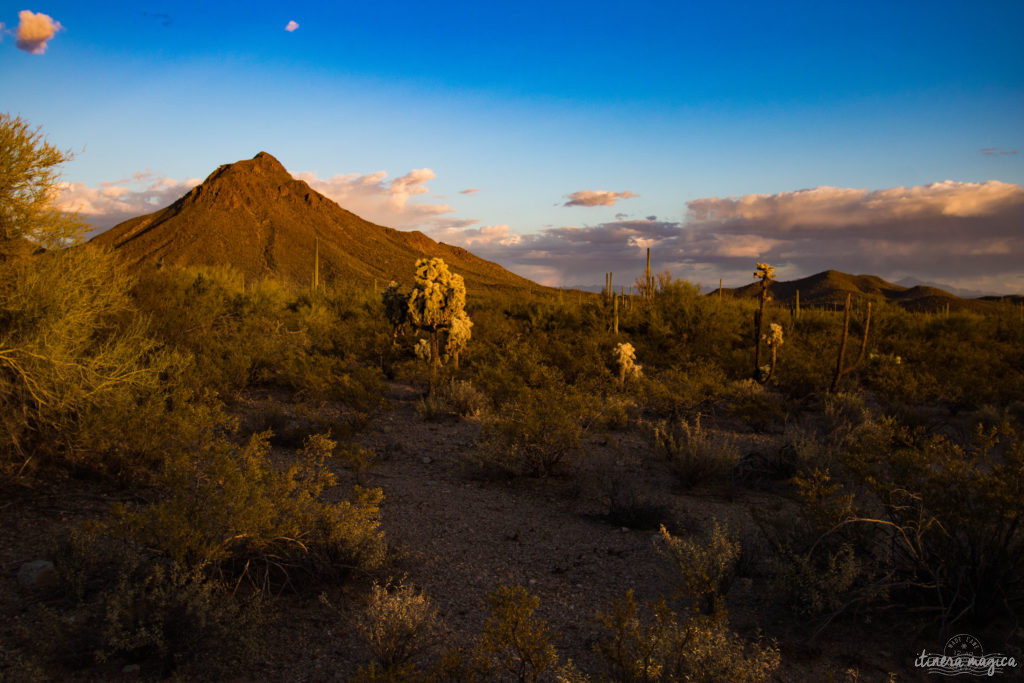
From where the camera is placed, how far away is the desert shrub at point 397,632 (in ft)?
10.5

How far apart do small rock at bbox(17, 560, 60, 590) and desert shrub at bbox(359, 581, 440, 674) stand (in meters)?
2.34

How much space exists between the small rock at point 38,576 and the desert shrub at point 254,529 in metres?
0.55

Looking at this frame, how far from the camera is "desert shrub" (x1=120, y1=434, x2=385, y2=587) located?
3590 millimetres

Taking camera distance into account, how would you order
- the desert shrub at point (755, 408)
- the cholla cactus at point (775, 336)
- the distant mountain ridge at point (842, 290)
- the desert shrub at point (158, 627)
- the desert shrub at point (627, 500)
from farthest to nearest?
the distant mountain ridge at point (842, 290), the cholla cactus at point (775, 336), the desert shrub at point (755, 408), the desert shrub at point (627, 500), the desert shrub at point (158, 627)

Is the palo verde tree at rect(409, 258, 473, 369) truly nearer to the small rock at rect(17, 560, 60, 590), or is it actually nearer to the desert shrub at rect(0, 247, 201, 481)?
the desert shrub at rect(0, 247, 201, 481)

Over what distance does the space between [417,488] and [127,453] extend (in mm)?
3088

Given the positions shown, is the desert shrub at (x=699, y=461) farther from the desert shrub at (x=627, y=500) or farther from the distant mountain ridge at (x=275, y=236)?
the distant mountain ridge at (x=275, y=236)

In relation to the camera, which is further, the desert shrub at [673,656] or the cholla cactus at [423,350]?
the cholla cactus at [423,350]

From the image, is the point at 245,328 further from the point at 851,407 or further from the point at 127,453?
the point at 851,407

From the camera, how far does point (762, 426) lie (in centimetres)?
1005

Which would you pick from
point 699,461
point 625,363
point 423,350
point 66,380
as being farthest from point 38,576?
point 625,363

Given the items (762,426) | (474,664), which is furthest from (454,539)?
(762,426)

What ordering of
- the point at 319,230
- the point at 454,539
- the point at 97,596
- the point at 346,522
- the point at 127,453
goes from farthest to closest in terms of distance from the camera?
the point at 319,230, the point at 127,453, the point at 454,539, the point at 346,522, the point at 97,596

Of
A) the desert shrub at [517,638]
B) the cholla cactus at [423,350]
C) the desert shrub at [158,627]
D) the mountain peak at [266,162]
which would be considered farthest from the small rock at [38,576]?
the mountain peak at [266,162]
